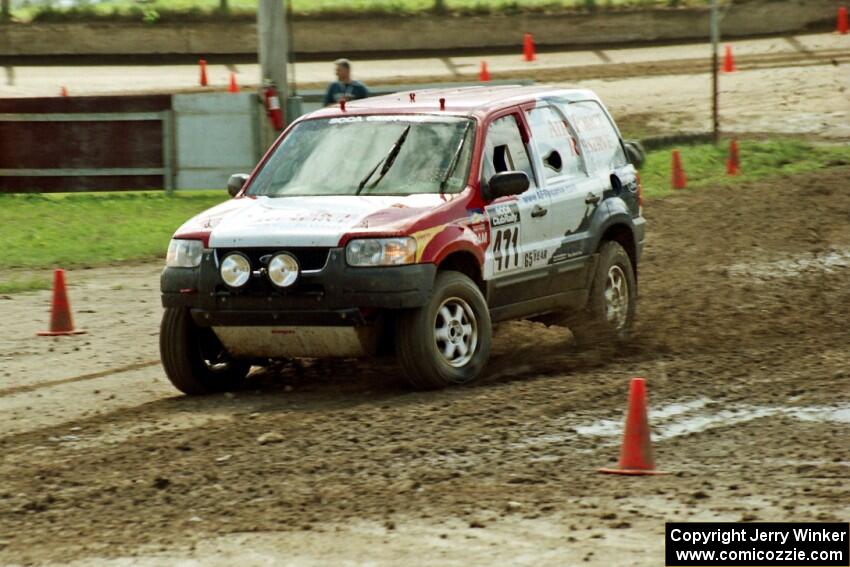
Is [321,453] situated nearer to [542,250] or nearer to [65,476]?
[65,476]

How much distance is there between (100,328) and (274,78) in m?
8.27

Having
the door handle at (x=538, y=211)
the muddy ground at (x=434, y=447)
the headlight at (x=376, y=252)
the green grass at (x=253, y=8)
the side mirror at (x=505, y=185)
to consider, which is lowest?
the muddy ground at (x=434, y=447)

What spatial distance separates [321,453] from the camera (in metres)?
8.27

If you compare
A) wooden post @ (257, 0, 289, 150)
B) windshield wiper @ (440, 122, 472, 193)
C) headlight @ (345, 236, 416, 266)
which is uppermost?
wooden post @ (257, 0, 289, 150)

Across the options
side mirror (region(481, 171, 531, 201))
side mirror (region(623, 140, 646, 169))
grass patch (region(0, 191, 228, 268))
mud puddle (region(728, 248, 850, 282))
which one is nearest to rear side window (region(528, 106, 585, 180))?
side mirror (region(481, 171, 531, 201))

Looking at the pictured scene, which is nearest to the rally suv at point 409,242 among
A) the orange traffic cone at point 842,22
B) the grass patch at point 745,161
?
the grass patch at point 745,161

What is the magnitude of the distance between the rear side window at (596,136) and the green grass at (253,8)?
85.0 feet

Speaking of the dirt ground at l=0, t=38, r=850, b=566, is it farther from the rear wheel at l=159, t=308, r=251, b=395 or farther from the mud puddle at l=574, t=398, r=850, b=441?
the rear wheel at l=159, t=308, r=251, b=395

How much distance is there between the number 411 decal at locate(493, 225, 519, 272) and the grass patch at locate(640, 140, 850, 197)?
10.9 metres

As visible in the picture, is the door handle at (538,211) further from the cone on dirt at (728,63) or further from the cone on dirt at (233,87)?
the cone on dirt at (728,63)

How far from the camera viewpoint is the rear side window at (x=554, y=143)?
36.8ft

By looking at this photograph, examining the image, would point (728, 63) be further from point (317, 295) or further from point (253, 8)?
point (317, 295)

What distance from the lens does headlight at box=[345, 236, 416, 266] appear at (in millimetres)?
9617

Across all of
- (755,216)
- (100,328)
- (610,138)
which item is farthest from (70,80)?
(610,138)
